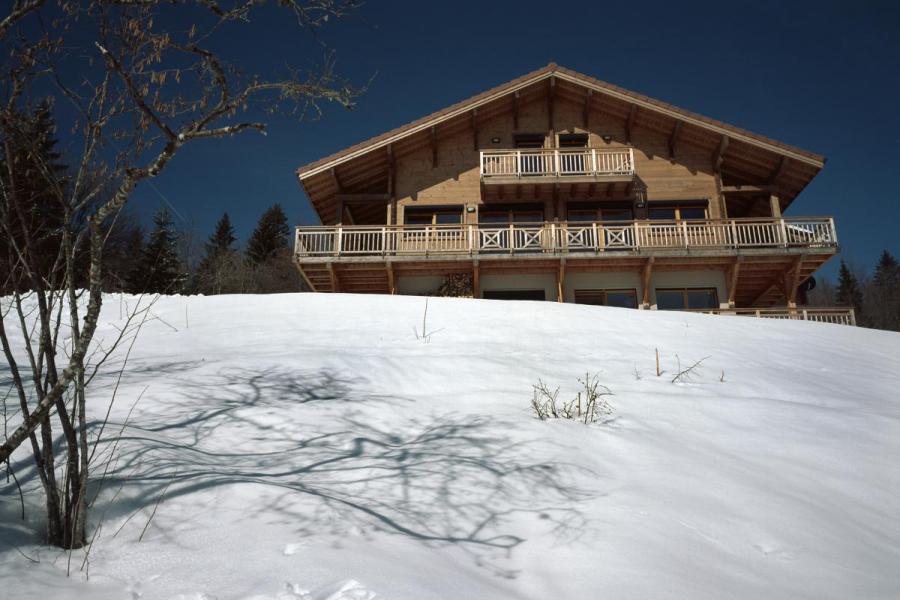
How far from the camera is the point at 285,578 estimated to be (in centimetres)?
198

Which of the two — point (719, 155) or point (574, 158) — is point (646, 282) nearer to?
point (574, 158)

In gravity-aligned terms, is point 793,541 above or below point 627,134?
below

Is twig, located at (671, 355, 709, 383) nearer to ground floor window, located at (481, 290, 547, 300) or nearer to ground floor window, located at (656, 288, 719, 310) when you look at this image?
ground floor window, located at (481, 290, 547, 300)

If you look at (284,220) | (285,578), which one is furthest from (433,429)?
(284,220)

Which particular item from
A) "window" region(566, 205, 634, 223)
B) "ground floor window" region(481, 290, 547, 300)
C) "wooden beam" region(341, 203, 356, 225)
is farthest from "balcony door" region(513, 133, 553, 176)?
"wooden beam" region(341, 203, 356, 225)

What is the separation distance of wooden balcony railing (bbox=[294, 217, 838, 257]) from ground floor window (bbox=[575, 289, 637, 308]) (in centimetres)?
165

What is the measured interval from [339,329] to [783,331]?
24.2 ft

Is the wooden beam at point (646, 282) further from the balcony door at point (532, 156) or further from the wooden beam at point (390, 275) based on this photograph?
the wooden beam at point (390, 275)

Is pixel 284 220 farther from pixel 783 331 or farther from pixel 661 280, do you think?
pixel 783 331

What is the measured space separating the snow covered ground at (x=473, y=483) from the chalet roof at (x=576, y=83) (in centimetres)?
1190

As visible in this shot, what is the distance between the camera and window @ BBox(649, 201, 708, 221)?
18.4 metres

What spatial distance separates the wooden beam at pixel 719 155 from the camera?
17719mm

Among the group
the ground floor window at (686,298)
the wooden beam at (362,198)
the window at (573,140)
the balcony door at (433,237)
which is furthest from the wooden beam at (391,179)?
the ground floor window at (686,298)

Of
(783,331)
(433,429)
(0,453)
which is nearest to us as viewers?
(0,453)
